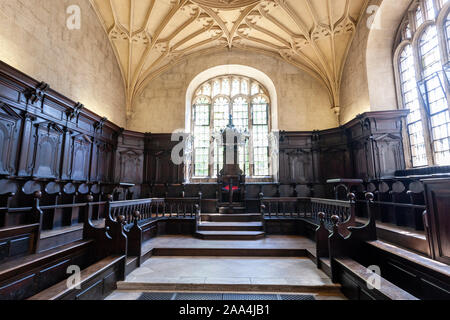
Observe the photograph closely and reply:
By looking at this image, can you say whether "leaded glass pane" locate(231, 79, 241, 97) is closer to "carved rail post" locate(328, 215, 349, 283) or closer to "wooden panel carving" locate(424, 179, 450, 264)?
"carved rail post" locate(328, 215, 349, 283)

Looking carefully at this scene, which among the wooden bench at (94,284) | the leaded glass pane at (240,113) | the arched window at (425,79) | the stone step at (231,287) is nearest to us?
the wooden bench at (94,284)

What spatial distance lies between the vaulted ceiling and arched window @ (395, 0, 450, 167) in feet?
6.57

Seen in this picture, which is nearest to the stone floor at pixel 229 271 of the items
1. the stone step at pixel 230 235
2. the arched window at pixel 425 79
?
the stone step at pixel 230 235

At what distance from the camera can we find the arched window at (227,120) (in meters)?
10.9

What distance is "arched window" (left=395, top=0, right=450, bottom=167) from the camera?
19.2 feet

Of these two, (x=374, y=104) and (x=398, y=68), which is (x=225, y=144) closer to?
(x=374, y=104)

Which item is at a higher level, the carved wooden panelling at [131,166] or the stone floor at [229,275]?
the carved wooden panelling at [131,166]

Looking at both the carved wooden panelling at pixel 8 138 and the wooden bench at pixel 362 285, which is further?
the carved wooden panelling at pixel 8 138

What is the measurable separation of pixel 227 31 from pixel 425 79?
7138mm

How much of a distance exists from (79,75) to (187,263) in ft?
22.0

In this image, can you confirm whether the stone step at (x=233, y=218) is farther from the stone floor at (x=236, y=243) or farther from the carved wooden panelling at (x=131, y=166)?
the carved wooden panelling at (x=131, y=166)

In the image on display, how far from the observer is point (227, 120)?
1133 cm

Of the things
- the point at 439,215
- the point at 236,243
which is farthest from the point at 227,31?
the point at 439,215

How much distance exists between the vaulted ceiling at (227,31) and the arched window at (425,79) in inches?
78.9
